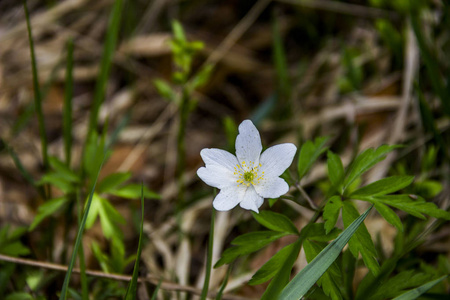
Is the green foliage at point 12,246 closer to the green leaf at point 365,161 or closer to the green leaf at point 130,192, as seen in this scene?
the green leaf at point 130,192

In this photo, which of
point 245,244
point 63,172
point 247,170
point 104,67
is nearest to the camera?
point 245,244

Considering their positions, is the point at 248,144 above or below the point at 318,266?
above

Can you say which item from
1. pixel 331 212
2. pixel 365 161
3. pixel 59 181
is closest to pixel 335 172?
pixel 365 161

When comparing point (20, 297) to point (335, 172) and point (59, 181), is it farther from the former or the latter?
point (335, 172)

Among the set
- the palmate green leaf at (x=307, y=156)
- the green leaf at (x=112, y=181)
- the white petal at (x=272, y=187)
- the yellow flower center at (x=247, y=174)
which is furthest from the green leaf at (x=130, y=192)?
the palmate green leaf at (x=307, y=156)

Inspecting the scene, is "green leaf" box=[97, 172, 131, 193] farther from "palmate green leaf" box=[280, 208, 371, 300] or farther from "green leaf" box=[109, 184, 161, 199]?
"palmate green leaf" box=[280, 208, 371, 300]


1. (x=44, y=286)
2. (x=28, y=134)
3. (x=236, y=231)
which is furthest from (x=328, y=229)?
(x=28, y=134)
